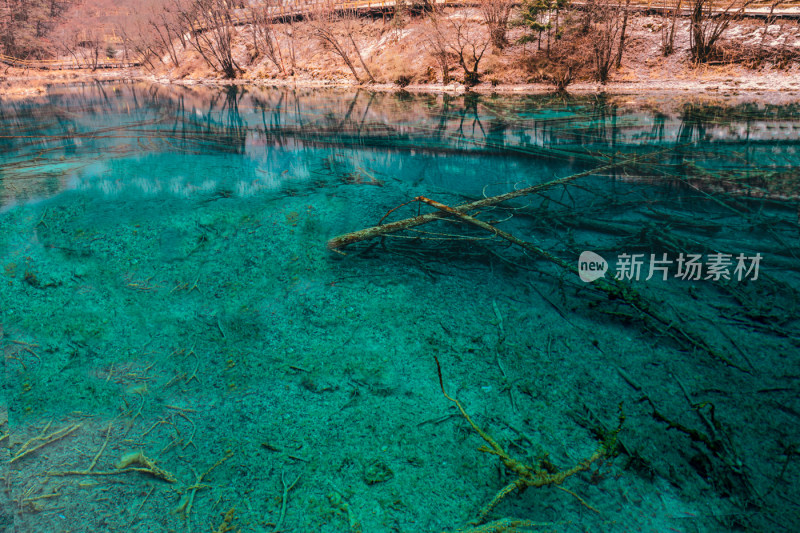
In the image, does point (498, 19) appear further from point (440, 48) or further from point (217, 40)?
point (217, 40)

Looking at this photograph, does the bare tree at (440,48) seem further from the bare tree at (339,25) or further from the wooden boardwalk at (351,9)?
the bare tree at (339,25)

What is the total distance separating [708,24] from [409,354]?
26854 mm

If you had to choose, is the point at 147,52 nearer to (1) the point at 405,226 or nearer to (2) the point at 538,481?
(1) the point at 405,226

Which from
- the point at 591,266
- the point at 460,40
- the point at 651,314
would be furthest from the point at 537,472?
the point at 460,40

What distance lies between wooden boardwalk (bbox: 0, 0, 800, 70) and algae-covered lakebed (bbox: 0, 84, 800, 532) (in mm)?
20856

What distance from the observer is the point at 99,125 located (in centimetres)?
1494

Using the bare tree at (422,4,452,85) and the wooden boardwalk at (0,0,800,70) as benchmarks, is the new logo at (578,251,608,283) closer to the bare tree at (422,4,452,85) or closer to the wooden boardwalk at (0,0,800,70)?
the bare tree at (422,4,452,85)

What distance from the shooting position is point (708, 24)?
21.2 meters

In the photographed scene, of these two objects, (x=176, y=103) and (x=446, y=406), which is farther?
(x=176, y=103)

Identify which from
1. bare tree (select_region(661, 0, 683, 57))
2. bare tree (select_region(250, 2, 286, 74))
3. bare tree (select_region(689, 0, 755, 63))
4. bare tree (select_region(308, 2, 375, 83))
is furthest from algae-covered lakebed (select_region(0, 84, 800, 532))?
bare tree (select_region(250, 2, 286, 74))

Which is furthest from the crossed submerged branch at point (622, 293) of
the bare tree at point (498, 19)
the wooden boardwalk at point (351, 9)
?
the wooden boardwalk at point (351, 9)

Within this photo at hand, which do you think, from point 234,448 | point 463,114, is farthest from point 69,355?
point 463,114

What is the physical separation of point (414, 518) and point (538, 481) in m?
0.71

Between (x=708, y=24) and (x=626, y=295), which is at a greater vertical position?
(x=708, y=24)
